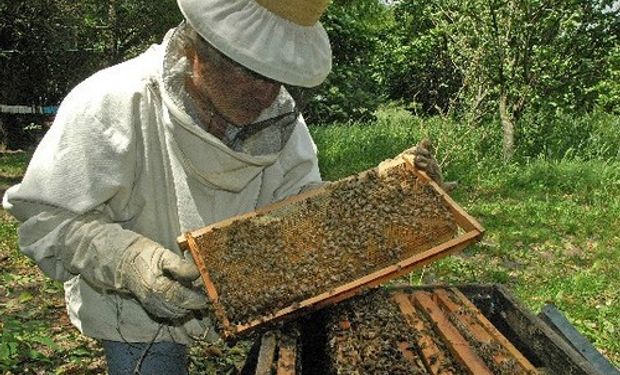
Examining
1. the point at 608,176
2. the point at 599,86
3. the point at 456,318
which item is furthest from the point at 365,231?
the point at 599,86

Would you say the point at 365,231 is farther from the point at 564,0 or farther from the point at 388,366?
the point at 564,0

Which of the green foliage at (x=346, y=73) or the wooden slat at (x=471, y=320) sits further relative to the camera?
the green foliage at (x=346, y=73)

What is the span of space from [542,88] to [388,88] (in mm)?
10371

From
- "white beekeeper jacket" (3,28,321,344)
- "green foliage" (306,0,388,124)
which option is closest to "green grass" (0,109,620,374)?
"white beekeeper jacket" (3,28,321,344)

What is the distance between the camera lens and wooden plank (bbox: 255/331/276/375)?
6.22 ft

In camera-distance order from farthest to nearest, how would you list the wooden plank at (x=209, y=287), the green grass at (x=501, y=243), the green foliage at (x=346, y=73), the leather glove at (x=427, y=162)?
the green foliage at (x=346, y=73)
the green grass at (x=501, y=243)
the leather glove at (x=427, y=162)
the wooden plank at (x=209, y=287)

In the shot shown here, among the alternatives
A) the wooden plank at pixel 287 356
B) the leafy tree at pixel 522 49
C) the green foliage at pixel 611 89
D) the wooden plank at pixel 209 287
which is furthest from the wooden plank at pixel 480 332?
the green foliage at pixel 611 89

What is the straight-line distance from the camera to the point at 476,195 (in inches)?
337

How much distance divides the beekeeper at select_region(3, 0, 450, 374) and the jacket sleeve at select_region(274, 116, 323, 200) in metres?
0.26

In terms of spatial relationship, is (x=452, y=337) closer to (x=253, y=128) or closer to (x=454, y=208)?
(x=454, y=208)

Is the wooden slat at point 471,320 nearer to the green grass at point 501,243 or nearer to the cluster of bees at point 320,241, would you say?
the cluster of bees at point 320,241

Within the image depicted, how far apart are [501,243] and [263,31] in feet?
16.7

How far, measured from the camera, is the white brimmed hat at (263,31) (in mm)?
2088

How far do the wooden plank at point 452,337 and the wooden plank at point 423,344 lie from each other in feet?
0.15
